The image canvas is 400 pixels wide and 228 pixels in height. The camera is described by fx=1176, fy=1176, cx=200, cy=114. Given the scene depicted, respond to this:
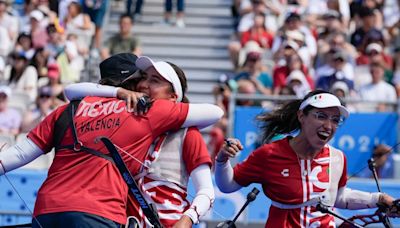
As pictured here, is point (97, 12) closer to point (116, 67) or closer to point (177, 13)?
point (177, 13)

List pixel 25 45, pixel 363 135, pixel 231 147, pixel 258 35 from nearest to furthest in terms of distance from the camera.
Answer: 1. pixel 231 147
2. pixel 363 135
3. pixel 25 45
4. pixel 258 35

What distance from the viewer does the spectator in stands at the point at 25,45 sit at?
1697 centimetres

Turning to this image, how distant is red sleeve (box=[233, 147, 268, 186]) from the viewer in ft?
25.4

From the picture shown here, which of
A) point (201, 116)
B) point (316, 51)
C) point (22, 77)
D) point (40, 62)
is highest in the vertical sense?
point (201, 116)

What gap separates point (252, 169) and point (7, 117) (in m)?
7.57

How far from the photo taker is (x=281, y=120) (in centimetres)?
811

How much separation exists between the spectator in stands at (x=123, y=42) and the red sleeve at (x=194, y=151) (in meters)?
9.78

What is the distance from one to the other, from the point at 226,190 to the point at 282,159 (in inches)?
18.2

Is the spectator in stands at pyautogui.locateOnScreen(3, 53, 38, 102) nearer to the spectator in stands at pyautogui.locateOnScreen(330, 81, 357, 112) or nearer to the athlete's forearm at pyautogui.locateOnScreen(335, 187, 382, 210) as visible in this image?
the spectator in stands at pyautogui.locateOnScreen(330, 81, 357, 112)

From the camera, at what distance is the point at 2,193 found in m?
11.5

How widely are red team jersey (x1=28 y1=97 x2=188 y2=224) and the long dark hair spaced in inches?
53.4

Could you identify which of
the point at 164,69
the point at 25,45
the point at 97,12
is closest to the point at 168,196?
the point at 164,69

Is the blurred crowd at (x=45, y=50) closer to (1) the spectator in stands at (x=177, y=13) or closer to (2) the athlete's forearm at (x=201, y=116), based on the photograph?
(1) the spectator in stands at (x=177, y=13)

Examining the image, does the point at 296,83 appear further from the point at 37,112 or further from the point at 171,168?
the point at 171,168
